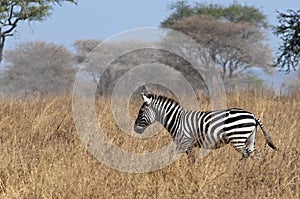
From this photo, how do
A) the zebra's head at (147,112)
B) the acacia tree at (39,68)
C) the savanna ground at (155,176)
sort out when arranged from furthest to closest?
1. the acacia tree at (39,68)
2. the zebra's head at (147,112)
3. the savanna ground at (155,176)

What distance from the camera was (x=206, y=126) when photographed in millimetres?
5734

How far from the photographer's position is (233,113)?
5.58 m

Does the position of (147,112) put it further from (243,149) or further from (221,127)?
(243,149)

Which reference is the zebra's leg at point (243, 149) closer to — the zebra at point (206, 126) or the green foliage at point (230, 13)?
the zebra at point (206, 126)

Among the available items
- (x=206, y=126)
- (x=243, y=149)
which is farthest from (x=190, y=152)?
(x=243, y=149)

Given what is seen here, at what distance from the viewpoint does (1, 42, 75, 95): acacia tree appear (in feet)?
139

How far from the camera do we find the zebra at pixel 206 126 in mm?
5547

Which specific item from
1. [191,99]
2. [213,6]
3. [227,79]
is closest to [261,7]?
[213,6]

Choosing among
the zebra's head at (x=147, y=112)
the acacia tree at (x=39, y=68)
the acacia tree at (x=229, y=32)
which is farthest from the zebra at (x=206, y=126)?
the acacia tree at (x=39, y=68)

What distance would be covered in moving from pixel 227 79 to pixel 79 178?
3612 centimetres

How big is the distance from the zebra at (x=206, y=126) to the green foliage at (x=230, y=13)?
37055 mm

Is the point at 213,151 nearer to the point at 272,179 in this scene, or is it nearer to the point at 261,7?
the point at 272,179

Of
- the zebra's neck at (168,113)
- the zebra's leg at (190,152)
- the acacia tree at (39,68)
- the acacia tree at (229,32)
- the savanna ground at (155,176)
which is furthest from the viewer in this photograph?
the acacia tree at (39,68)

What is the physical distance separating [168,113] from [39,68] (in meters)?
39.0
